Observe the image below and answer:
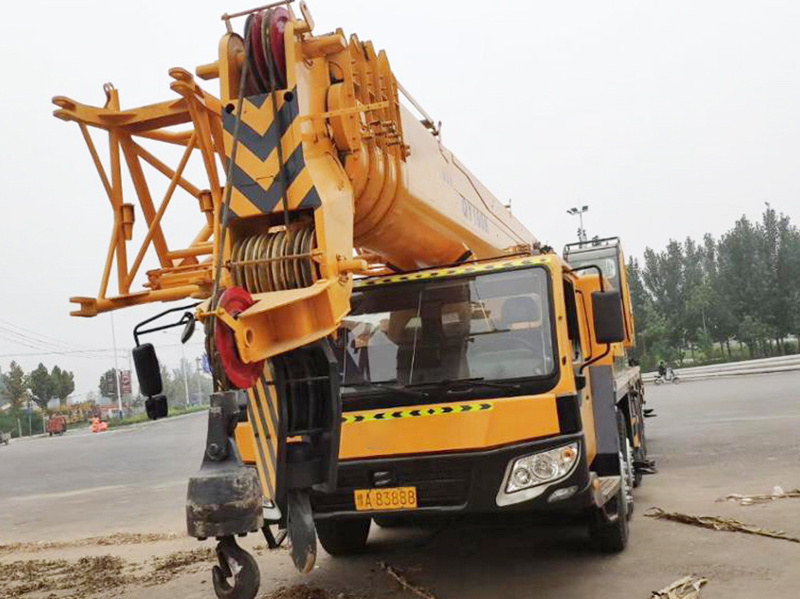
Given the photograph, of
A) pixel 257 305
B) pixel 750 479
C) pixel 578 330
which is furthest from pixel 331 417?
pixel 750 479

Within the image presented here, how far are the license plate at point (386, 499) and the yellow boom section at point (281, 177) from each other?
1.34 metres

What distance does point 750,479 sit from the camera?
8367mm

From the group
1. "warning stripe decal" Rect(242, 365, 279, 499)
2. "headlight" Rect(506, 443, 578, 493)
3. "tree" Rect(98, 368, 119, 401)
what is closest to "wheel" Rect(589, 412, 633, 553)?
"headlight" Rect(506, 443, 578, 493)

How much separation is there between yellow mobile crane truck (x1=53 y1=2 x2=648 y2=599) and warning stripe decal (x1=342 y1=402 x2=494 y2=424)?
17 mm

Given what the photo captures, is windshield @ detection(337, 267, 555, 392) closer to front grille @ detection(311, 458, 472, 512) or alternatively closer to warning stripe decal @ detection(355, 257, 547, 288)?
warning stripe decal @ detection(355, 257, 547, 288)

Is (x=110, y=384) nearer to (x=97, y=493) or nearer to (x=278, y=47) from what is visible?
(x=97, y=493)

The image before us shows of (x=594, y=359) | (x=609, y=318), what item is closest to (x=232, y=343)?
(x=609, y=318)

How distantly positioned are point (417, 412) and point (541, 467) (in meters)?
0.75

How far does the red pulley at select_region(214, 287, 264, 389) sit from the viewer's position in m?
3.27

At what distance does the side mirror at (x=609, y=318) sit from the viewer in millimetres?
4773

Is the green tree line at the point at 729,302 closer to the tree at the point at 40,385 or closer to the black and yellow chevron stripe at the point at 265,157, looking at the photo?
the black and yellow chevron stripe at the point at 265,157

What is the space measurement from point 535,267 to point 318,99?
1736 mm

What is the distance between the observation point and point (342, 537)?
610cm

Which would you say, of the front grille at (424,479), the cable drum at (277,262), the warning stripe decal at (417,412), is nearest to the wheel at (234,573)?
the cable drum at (277,262)
